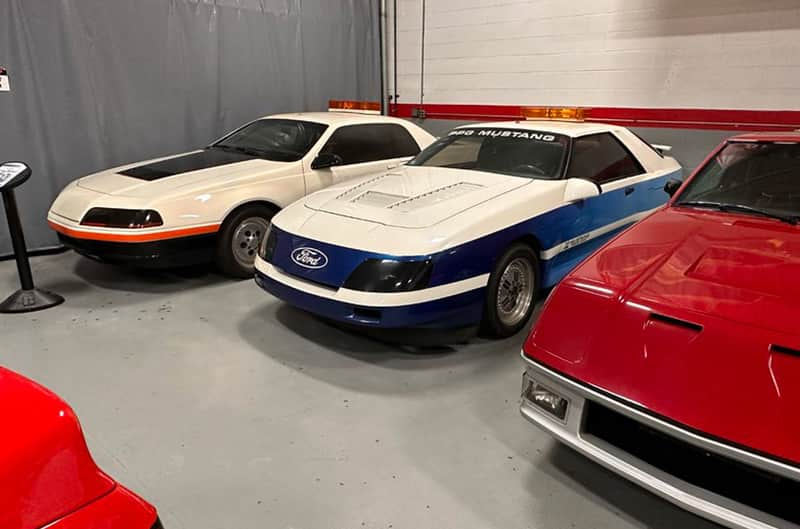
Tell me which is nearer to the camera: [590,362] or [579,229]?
[590,362]

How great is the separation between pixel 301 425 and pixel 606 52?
523cm

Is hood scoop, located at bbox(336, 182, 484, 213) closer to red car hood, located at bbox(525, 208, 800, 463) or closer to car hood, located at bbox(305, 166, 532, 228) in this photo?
car hood, located at bbox(305, 166, 532, 228)

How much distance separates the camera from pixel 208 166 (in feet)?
14.3

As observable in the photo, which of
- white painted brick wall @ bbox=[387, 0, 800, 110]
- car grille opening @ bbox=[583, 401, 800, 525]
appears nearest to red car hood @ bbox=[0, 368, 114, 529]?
car grille opening @ bbox=[583, 401, 800, 525]

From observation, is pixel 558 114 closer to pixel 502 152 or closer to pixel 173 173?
pixel 502 152

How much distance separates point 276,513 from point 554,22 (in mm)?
5957

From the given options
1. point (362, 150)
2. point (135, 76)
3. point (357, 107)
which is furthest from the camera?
point (357, 107)

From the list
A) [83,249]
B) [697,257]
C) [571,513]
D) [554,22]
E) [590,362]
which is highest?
[554,22]

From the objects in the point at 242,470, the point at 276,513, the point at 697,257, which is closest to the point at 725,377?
the point at 697,257

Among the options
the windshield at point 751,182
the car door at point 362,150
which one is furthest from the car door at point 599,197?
the car door at point 362,150

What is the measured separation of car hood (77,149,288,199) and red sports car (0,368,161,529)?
119 inches

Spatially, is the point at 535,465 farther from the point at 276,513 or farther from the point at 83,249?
the point at 83,249

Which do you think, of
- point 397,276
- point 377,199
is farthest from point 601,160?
point 397,276

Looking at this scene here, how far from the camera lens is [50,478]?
98 centimetres
